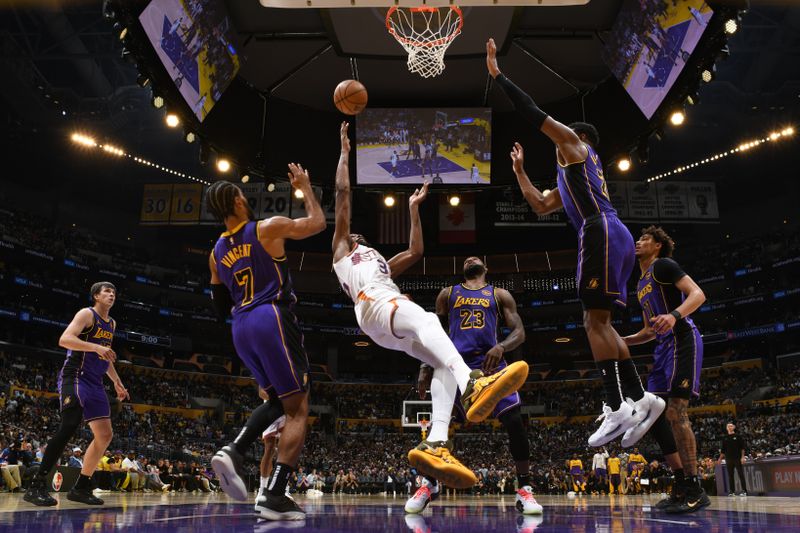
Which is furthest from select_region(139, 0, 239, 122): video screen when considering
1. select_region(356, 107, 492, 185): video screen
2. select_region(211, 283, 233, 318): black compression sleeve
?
select_region(211, 283, 233, 318): black compression sleeve

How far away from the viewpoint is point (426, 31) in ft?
34.1

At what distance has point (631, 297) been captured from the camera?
3716 cm

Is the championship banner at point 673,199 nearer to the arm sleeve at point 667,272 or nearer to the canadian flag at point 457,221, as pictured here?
the canadian flag at point 457,221

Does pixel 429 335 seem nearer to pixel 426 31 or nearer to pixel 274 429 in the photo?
pixel 274 429

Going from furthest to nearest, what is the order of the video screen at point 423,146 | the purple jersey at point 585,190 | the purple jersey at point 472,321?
the video screen at point 423,146 → the purple jersey at point 472,321 → the purple jersey at point 585,190

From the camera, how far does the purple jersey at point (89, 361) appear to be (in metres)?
6.85

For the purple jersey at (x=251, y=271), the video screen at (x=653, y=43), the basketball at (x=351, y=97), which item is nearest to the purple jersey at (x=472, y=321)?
the purple jersey at (x=251, y=271)

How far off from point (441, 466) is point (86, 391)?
4.84 metres

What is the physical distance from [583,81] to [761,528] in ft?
39.2

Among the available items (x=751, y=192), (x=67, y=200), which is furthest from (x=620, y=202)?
(x=67, y=200)

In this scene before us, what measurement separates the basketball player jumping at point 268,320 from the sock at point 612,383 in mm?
2230

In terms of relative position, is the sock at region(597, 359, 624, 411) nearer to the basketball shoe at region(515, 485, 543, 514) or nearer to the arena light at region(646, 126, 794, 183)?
the basketball shoe at region(515, 485, 543, 514)

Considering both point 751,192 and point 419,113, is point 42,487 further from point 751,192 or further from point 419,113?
point 751,192

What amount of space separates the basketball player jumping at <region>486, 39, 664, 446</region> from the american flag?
2088 centimetres
